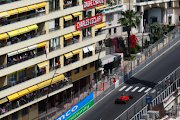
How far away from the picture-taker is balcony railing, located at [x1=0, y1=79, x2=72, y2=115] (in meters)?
91.3

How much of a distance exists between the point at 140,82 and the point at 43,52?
25.2 meters

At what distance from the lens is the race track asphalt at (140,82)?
9953 centimetres

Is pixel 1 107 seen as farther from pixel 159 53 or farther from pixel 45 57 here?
pixel 159 53

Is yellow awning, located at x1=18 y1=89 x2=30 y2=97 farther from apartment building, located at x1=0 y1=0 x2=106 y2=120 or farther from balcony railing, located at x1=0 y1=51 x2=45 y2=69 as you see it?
balcony railing, located at x1=0 y1=51 x2=45 y2=69

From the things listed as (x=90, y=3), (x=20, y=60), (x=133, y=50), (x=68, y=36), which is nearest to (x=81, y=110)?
(x=68, y=36)

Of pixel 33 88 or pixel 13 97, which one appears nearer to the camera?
pixel 13 97

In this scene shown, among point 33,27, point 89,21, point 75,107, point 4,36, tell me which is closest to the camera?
point 4,36

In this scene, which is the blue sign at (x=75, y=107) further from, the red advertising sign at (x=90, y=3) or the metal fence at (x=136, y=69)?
the red advertising sign at (x=90, y=3)

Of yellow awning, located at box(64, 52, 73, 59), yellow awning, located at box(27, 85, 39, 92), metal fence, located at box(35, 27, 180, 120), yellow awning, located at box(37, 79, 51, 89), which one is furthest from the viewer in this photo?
yellow awning, located at box(64, 52, 73, 59)

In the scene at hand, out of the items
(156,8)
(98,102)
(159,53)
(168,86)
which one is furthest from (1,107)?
(156,8)

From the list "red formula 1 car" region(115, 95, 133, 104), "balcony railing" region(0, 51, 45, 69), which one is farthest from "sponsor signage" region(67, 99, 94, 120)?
"balcony railing" region(0, 51, 45, 69)

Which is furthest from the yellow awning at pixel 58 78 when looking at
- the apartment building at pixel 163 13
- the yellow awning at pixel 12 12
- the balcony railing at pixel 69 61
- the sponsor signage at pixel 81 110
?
the apartment building at pixel 163 13

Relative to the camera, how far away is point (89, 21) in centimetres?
10756

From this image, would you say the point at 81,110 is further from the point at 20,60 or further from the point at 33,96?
the point at 20,60
